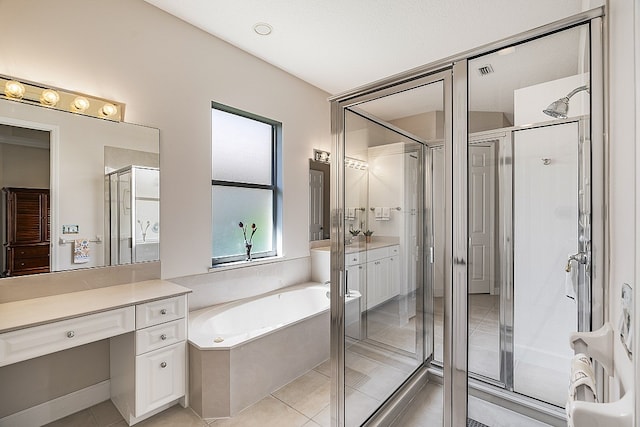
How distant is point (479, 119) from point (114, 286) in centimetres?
258

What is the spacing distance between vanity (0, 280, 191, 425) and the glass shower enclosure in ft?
0.87

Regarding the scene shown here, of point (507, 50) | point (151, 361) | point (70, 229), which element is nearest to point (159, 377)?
point (151, 361)

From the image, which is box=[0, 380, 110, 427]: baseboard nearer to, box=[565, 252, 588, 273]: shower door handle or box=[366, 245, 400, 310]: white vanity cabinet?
box=[366, 245, 400, 310]: white vanity cabinet

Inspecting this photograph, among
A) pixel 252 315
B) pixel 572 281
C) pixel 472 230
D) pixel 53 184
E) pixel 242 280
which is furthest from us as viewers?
pixel 242 280

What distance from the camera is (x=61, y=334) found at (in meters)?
1.59

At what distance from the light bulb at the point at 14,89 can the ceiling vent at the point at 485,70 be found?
Result: 8.46ft

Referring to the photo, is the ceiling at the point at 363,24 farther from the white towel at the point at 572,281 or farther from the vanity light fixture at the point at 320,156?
the white towel at the point at 572,281

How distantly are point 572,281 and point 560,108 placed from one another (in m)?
0.85

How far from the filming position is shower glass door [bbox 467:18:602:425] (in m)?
1.24

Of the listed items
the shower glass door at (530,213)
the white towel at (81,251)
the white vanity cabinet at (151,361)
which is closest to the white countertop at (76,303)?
the white vanity cabinet at (151,361)

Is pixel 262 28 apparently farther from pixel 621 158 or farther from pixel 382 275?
pixel 621 158

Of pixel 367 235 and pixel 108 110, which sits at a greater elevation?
pixel 108 110

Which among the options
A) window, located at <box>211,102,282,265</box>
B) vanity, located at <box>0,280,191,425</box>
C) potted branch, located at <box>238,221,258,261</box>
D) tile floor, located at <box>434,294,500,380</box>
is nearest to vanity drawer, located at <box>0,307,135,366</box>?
vanity, located at <box>0,280,191,425</box>

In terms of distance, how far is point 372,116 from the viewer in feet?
6.41
